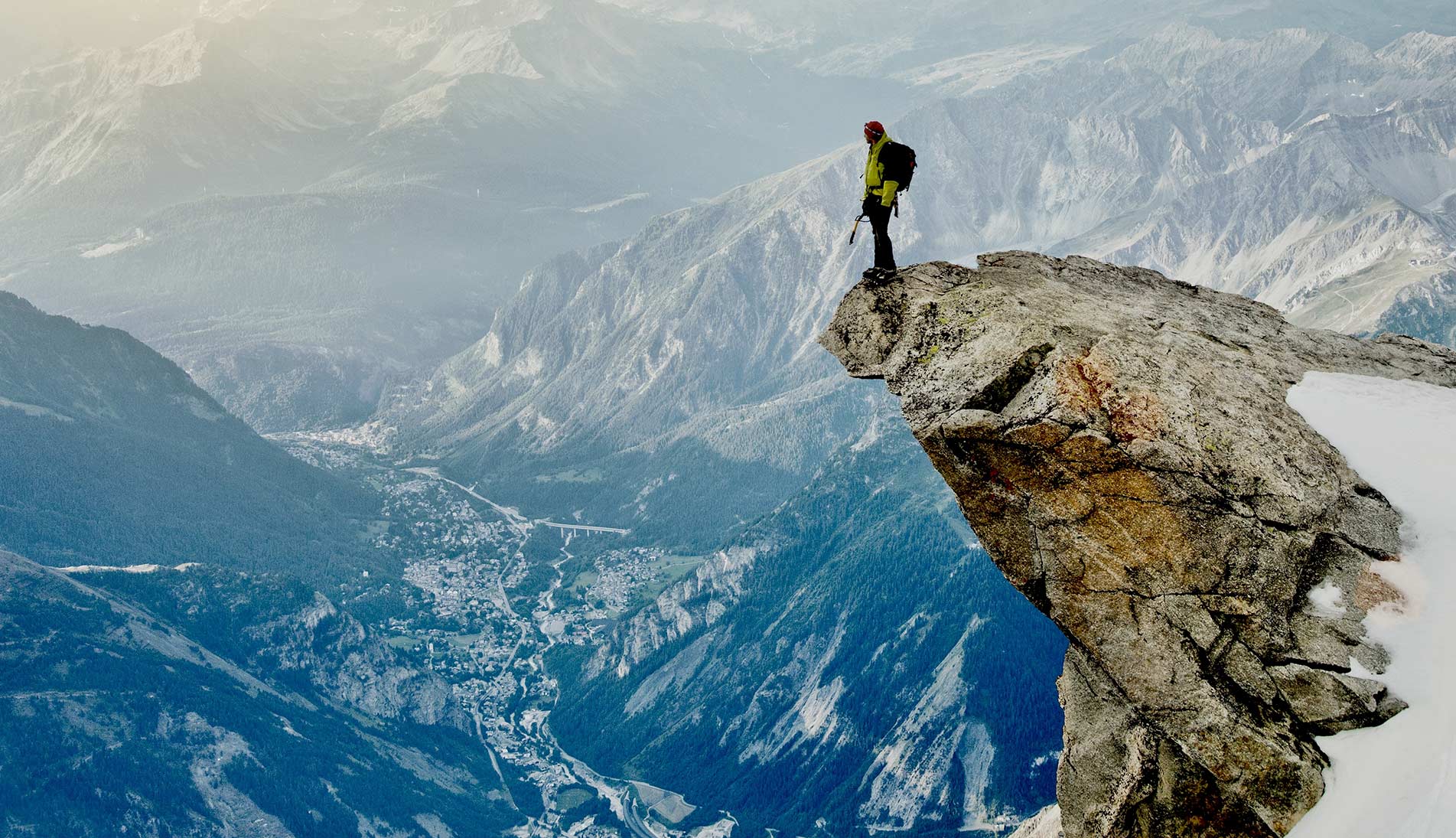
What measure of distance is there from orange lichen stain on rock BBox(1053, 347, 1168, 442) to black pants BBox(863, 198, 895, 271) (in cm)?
876

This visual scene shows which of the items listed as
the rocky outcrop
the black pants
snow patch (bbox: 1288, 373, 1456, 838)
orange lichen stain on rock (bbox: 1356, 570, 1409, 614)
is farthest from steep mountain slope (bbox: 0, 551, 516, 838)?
orange lichen stain on rock (bbox: 1356, 570, 1409, 614)

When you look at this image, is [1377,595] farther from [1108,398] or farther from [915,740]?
[915,740]

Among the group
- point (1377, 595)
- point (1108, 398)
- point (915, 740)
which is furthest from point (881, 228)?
point (915, 740)

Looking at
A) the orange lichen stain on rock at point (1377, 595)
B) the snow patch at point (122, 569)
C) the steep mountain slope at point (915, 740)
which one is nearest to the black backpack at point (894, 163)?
the orange lichen stain on rock at point (1377, 595)

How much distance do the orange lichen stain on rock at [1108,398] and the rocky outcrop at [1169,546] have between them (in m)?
0.06

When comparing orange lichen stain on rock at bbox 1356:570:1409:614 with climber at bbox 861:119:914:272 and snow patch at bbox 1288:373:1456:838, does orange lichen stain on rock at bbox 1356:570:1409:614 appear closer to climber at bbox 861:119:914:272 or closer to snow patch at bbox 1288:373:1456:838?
snow patch at bbox 1288:373:1456:838

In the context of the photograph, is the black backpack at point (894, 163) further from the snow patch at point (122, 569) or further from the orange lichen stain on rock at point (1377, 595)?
the snow patch at point (122, 569)

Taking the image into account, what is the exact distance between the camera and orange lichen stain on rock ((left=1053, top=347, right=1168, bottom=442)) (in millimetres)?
25438

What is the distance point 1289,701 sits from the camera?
22.8 metres

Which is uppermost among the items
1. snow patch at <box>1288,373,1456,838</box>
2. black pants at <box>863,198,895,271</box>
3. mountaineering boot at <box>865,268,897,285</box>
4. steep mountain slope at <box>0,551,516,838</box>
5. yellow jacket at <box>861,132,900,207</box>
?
yellow jacket at <box>861,132,900,207</box>

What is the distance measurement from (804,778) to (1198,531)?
17423 cm

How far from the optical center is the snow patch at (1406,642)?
20.9m

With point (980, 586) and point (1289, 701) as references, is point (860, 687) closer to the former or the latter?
point (980, 586)

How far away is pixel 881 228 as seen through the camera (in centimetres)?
3512
